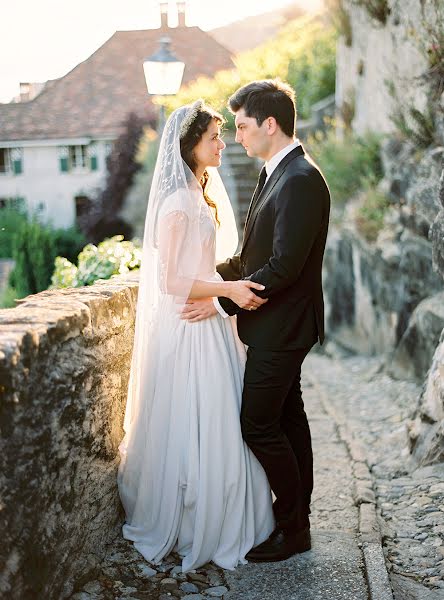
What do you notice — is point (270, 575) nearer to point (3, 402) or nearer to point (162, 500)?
point (162, 500)

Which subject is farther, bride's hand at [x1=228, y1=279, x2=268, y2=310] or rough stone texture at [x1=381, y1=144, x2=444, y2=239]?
rough stone texture at [x1=381, y1=144, x2=444, y2=239]

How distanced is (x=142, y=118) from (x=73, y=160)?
7.48m

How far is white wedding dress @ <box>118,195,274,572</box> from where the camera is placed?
11.5 feet

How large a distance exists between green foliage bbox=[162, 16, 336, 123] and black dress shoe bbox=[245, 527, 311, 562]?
13455 mm

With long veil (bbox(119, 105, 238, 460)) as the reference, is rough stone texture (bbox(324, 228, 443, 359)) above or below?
below

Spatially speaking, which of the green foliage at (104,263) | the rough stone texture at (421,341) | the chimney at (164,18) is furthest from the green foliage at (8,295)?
the rough stone texture at (421,341)

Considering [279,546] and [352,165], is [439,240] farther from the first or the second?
[352,165]

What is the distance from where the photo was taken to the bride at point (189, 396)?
3.48 m

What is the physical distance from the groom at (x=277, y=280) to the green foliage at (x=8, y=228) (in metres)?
21.5

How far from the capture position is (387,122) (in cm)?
1089

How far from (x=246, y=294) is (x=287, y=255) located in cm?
24

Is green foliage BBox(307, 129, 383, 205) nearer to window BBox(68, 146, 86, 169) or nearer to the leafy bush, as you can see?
the leafy bush

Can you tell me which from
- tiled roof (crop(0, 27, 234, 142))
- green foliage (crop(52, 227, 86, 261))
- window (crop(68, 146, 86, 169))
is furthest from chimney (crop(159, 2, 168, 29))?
window (crop(68, 146, 86, 169))

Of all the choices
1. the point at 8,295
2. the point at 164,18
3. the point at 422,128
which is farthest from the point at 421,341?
the point at 164,18
